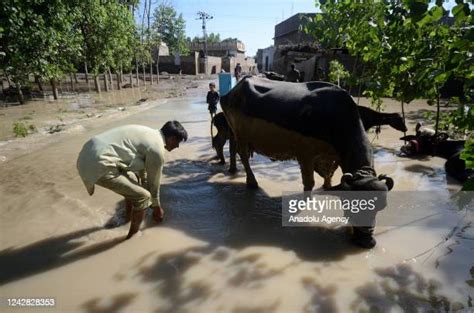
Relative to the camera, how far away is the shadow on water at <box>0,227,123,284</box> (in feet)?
13.2

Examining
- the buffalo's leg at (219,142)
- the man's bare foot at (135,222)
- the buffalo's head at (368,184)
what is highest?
the buffalo's head at (368,184)

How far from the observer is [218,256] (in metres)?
4.35

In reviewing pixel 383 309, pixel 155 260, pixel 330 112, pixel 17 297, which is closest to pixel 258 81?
pixel 330 112

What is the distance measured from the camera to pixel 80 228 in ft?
16.3

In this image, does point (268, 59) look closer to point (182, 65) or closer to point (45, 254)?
point (182, 65)

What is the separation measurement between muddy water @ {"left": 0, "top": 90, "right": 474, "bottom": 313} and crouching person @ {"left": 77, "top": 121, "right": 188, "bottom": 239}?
30.6 inches

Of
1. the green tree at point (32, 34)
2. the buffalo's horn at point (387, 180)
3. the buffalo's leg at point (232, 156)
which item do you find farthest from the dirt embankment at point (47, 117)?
the buffalo's horn at point (387, 180)

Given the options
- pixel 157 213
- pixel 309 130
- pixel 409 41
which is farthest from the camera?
pixel 309 130

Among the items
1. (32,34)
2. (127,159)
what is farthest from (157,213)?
(32,34)

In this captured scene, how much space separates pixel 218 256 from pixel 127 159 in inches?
61.8

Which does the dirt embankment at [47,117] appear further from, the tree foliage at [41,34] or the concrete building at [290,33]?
the concrete building at [290,33]

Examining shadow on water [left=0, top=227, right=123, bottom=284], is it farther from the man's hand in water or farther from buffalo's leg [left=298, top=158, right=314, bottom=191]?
buffalo's leg [left=298, top=158, right=314, bottom=191]

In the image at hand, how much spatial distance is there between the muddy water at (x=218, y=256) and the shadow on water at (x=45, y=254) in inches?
0.5

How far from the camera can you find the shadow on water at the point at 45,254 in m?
4.01
